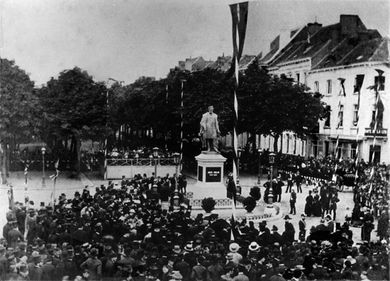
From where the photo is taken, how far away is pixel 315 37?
39812 millimetres

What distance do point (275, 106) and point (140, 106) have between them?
9593 millimetres

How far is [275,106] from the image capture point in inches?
1442

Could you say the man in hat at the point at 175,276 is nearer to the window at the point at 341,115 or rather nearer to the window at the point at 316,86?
the window at the point at 341,115

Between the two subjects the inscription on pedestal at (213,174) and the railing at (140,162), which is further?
the railing at (140,162)

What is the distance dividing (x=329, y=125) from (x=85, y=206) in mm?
24702

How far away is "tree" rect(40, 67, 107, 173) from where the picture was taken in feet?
93.4

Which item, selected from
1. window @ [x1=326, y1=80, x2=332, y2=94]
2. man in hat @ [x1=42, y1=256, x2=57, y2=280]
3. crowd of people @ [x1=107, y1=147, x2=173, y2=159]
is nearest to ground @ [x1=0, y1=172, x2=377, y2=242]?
crowd of people @ [x1=107, y1=147, x2=173, y2=159]

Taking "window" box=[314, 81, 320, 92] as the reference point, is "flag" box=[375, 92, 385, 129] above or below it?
below

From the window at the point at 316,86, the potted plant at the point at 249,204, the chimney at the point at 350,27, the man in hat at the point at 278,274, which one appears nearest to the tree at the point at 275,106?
the window at the point at 316,86

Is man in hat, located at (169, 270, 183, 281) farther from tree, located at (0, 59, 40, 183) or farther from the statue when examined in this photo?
the statue

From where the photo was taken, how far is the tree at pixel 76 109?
28.5m

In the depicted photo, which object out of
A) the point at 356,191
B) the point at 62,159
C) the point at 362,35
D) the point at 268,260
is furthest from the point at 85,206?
the point at 362,35

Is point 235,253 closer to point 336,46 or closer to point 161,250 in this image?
point 161,250

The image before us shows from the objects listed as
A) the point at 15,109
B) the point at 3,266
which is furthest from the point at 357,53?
the point at 3,266
